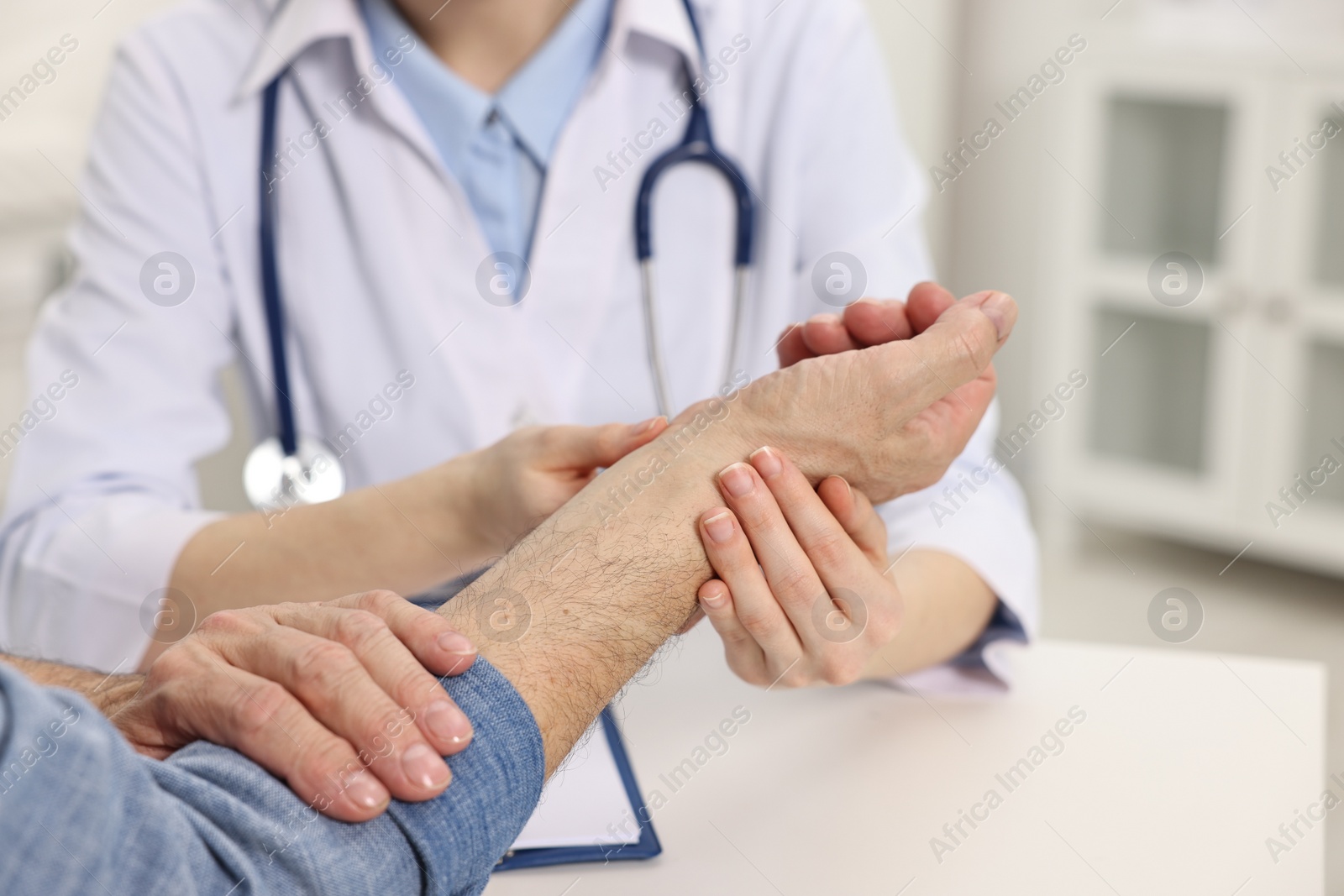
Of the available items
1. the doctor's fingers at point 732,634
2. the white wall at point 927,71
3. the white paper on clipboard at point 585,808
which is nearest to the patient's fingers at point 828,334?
the doctor's fingers at point 732,634

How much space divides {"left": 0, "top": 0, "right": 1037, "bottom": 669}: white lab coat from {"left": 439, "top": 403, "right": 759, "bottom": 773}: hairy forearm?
302 millimetres

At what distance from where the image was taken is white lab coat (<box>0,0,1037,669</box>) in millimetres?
1104

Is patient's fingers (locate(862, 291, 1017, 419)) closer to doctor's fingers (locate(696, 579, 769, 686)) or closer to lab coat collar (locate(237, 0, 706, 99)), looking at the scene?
doctor's fingers (locate(696, 579, 769, 686))

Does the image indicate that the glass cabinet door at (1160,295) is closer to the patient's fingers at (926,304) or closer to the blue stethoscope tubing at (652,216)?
the blue stethoscope tubing at (652,216)

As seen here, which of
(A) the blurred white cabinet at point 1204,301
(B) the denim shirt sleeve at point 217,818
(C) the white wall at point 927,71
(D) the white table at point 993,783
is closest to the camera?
(B) the denim shirt sleeve at point 217,818

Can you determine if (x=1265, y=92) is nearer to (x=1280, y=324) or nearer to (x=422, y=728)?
(x=1280, y=324)

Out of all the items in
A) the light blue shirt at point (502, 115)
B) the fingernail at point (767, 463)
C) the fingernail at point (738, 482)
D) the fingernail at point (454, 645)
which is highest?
the light blue shirt at point (502, 115)

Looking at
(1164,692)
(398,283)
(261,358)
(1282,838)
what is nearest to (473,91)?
(398,283)

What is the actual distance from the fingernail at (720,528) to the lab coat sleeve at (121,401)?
465mm

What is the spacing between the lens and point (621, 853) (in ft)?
2.28

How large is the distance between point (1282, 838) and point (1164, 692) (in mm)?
175

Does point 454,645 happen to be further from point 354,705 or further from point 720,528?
point 720,528

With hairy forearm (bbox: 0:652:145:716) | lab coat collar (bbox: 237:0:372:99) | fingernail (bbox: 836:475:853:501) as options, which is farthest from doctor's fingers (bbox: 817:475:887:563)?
lab coat collar (bbox: 237:0:372:99)

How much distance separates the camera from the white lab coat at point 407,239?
3.62ft
